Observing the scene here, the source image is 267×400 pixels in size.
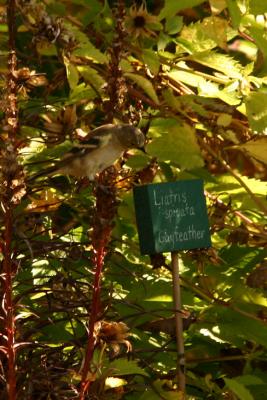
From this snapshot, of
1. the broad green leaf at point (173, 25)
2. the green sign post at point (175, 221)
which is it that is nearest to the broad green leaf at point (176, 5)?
the broad green leaf at point (173, 25)

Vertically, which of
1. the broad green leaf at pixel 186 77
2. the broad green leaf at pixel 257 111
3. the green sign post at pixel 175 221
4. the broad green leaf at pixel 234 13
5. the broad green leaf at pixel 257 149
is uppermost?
the broad green leaf at pixel 234 13

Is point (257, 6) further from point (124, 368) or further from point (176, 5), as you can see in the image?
point (124, 368)

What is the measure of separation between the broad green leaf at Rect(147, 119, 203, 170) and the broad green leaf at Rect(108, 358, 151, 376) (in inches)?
18.9

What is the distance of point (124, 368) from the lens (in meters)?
1.79

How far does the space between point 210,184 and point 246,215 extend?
0.92ft

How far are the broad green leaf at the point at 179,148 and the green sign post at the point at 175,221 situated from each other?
60 mm

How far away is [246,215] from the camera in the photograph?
2.70 metres

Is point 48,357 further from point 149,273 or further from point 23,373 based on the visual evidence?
point 149,273

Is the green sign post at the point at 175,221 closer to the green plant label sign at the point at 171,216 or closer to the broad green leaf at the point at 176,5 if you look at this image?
the green plant label sign at the point at 171,216

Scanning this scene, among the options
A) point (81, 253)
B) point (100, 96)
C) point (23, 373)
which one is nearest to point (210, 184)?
point (100, 96)

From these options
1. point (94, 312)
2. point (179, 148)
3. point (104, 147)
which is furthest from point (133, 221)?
point (94, 312)

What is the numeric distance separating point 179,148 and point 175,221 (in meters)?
0.18

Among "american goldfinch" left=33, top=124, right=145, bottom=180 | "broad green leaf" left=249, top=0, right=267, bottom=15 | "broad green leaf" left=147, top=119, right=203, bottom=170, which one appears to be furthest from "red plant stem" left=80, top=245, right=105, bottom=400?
"broad green leaf" left=249, top=0, right=267, bottom=15

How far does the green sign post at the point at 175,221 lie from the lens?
1991 mm
